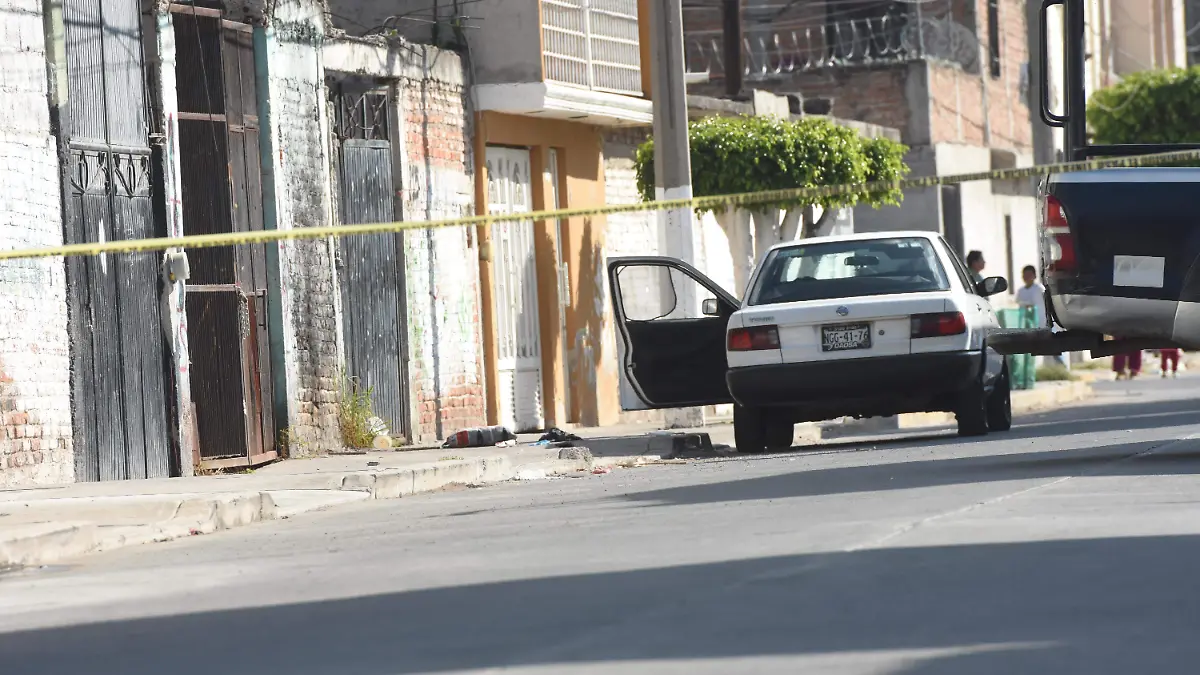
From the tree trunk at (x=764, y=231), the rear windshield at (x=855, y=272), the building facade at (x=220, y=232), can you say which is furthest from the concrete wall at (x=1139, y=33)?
the rear windshield at (x=855, y=272)

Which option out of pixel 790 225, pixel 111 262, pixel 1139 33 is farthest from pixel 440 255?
pixel 1139 33

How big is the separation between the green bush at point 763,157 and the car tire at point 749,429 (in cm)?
820

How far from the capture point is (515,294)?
23812 millimetres

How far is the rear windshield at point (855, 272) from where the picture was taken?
17062 mm

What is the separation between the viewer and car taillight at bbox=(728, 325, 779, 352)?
16.7 m

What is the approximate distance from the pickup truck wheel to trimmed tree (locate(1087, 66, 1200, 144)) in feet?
84.4

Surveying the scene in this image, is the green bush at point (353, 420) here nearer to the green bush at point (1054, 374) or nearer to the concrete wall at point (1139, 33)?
the green bush at point (1054, 374)

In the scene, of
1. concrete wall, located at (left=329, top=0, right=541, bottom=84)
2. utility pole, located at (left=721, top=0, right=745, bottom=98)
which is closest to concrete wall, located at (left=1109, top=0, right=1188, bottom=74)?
utility pole, located at (left=721, top=0, right=745, bottom=98)

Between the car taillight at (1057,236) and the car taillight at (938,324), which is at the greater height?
the car taillight at (1057,236)

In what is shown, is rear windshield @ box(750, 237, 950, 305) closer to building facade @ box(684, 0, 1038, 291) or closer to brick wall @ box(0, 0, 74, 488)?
brick wall @ box(0, 0, 74, 488)

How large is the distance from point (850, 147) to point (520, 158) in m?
4.68

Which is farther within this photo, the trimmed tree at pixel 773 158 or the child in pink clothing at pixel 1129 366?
the child in pink clothing at pixel 1129 366

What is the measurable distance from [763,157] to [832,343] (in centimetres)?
988

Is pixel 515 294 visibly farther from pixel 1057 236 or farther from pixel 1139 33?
pixel 1139 33
